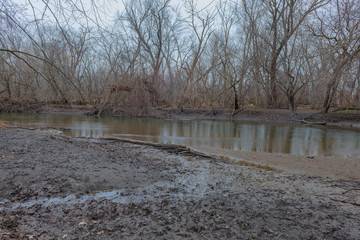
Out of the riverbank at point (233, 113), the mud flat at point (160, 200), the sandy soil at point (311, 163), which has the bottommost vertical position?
the sandy soil at point (311, 163)

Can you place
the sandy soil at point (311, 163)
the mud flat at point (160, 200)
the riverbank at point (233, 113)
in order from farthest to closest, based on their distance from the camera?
the riverbank at point (233, 113) → the sandy soil at point (311, 163) → the mud flat at point (160, 200)

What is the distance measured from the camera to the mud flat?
274 cm

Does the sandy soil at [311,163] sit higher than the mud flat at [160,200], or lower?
lower

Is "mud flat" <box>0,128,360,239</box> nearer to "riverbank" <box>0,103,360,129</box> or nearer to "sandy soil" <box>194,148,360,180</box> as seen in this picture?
"sandy soil" <box>194,148,360,180</box>

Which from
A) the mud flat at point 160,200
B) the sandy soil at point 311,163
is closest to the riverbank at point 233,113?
the sandy soil at point 311,163

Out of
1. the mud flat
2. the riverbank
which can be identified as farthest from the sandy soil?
the riverbank

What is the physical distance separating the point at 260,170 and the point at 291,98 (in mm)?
17748

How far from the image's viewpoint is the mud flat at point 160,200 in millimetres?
2742

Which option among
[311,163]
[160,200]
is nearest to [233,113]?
[311,163]

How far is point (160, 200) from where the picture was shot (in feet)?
11.9

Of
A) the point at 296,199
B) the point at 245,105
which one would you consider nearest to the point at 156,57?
the point at 245,105

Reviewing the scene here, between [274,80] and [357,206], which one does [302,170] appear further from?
[274,80]

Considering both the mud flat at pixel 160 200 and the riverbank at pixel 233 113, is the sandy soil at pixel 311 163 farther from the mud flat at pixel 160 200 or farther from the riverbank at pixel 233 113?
the riverbank at pixel 233 113

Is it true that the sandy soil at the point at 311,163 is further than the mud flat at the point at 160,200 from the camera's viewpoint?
Yes
